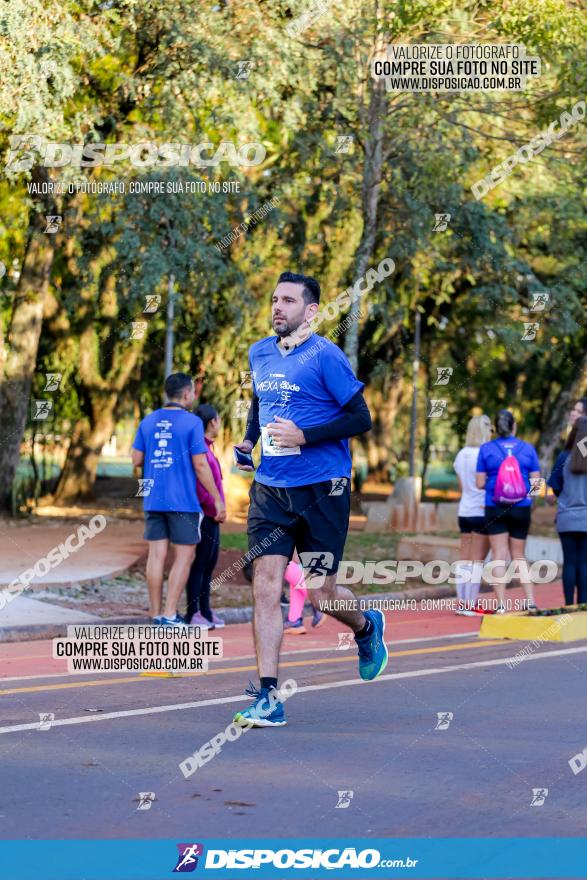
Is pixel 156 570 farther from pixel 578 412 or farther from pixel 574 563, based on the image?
pixel 578 412

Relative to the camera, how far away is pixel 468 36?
18719mm

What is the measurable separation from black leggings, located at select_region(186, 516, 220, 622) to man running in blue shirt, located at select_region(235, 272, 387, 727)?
4442 millimetres

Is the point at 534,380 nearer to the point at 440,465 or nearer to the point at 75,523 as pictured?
the point at 75,523

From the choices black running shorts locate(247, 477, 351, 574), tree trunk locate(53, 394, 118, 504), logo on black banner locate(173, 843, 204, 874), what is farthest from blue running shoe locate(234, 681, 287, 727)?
tree trunk locate(53, 394, 118, 504)

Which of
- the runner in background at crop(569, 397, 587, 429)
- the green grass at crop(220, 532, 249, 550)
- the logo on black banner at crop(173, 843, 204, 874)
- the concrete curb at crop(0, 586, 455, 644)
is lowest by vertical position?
the concrete curb at crop(0, 586, 455, 644)

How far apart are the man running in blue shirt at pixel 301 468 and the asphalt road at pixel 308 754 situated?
Result: 639 millimetres

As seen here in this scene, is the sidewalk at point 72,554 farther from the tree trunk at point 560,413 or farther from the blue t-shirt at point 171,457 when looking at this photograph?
the tree trunk at point 560,413

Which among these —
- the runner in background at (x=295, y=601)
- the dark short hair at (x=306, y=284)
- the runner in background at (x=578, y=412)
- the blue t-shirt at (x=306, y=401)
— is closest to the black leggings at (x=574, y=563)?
the runner in background at (x=578, y=412)

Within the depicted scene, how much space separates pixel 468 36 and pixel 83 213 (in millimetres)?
5811

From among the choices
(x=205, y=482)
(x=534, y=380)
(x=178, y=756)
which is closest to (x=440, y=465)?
(x=534, y=380)

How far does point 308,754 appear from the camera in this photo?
267 inches

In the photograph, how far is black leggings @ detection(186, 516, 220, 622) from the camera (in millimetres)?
12062

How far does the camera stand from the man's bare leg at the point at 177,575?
1098 cm

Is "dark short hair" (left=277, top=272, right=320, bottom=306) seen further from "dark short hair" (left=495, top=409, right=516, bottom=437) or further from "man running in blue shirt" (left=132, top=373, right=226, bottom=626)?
"dark short hair" (left=495, top=409, right=516, bottom=437)
